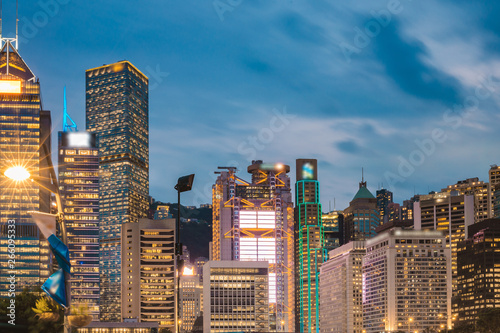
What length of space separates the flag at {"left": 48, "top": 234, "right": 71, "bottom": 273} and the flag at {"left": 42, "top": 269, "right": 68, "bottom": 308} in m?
0.64

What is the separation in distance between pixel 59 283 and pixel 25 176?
25.7 feet

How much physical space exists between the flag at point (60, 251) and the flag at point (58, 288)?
64 cm

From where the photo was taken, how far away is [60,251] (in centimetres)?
4112

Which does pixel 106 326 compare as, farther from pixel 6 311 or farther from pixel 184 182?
pixel 184 182

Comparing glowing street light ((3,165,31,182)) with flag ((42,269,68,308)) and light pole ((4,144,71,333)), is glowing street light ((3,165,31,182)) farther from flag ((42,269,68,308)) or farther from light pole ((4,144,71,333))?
flag ((42,269,68,308))

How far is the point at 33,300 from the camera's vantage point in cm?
7712

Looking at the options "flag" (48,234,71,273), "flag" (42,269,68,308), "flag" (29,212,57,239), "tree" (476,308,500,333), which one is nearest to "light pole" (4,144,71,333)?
"flag" (42,269,68,308)

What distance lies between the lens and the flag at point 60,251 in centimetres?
4072

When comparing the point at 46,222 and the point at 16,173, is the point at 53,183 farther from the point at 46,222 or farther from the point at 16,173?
Result: the point at 46,222

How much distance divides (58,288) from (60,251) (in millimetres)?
2012

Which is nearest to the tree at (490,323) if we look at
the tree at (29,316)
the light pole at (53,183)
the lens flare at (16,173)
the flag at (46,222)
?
the tree at (29,316)

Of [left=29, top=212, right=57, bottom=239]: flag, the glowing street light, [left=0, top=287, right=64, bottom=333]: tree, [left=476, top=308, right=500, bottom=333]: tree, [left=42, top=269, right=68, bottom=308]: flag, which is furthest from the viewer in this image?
[left=476, top=308, right=500, bottom=333]: tree

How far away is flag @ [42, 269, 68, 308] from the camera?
41.7 metres

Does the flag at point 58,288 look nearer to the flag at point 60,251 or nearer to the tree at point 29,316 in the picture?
the flag at point 60,251
